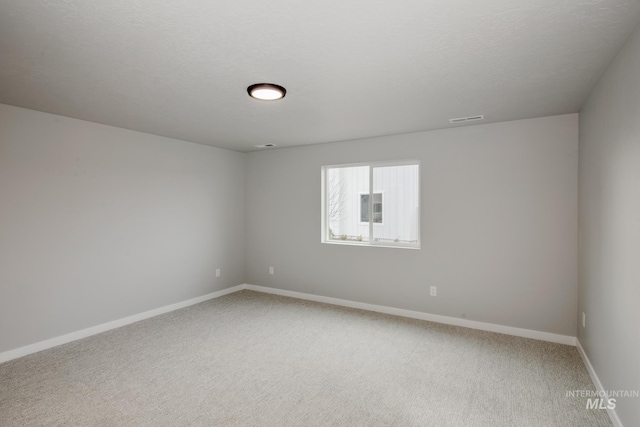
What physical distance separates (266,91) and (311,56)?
660 millimetres

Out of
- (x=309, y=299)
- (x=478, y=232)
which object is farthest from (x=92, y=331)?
(x=478, y=232)

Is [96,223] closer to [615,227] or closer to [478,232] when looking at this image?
[478,232]

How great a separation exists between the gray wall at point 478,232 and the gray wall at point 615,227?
0.47 meters

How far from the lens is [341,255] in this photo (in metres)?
4.92

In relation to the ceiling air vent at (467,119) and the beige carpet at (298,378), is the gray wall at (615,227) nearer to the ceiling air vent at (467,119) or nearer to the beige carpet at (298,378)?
the beige carpet at (298,378)

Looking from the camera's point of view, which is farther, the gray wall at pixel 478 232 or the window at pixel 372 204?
the window at pixel 372 204

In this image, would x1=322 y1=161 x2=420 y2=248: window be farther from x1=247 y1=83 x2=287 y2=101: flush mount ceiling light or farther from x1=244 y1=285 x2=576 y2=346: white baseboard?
x1=247 y1=83 x2=287 y2=101: flush mount ceiling light

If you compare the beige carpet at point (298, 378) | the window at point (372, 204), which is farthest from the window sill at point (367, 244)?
the beige carpet at point (298, 378)

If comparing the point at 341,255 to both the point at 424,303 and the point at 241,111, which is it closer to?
the point at 424,303

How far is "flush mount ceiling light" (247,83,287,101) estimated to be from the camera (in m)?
2.64

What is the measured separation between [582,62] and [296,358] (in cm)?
325

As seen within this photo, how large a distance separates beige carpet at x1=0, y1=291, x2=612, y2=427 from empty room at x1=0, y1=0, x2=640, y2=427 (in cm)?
Result: 2

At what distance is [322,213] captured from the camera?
5141 millimetres

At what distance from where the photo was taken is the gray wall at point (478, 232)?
11.5 feet
